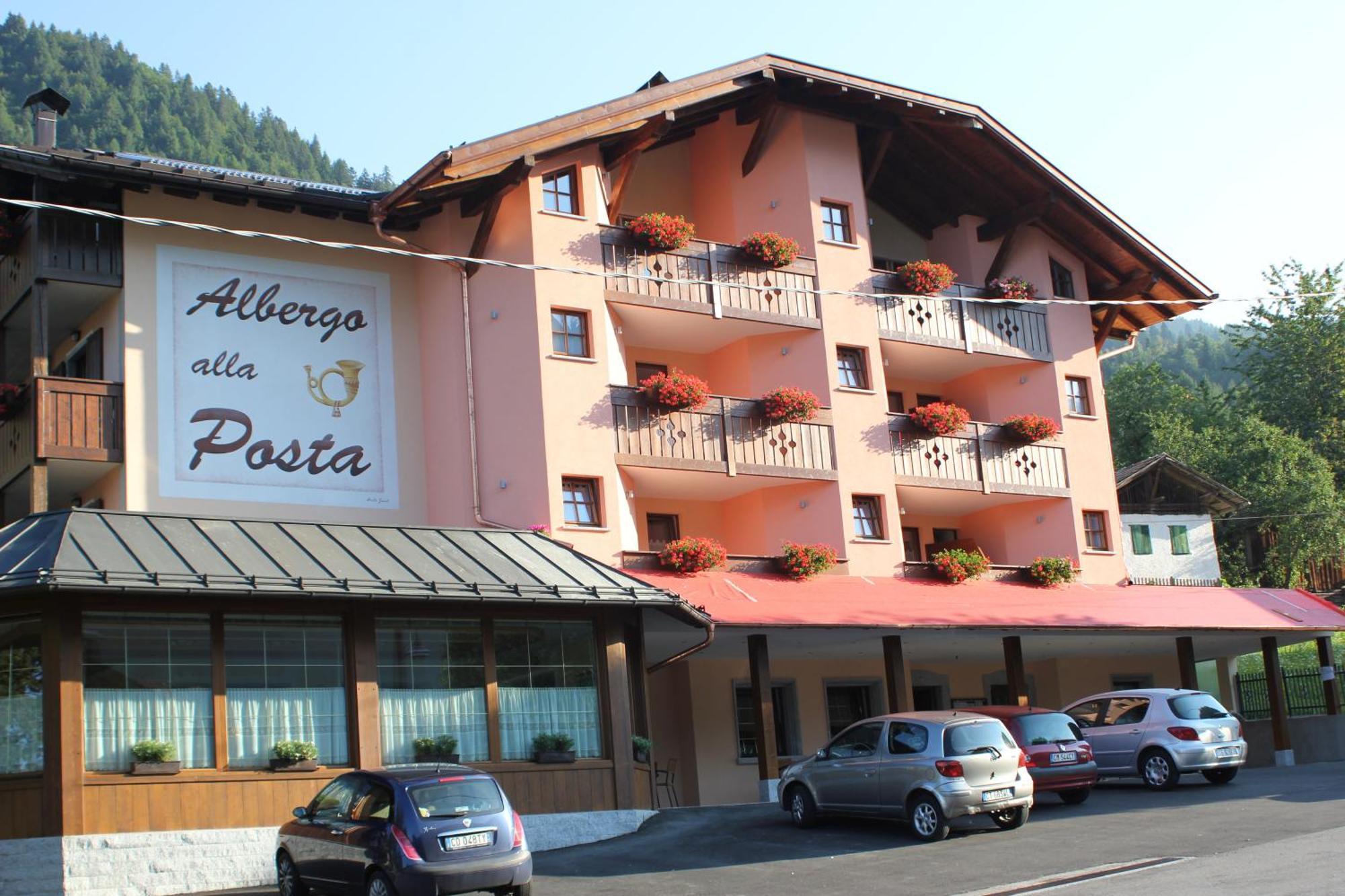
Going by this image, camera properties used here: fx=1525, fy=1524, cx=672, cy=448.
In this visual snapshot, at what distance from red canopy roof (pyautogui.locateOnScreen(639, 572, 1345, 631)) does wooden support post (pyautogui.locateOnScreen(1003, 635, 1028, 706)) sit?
0.65m

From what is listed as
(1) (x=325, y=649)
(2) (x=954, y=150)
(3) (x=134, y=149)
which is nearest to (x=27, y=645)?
(1) (x=325, y=649)

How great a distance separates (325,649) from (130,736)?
8.82 ft

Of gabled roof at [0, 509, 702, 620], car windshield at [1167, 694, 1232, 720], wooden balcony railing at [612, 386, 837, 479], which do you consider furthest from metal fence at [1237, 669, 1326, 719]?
gabled roof at [0, 509, 702, 620]

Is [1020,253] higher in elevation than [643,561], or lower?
higher

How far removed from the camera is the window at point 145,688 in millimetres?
17562

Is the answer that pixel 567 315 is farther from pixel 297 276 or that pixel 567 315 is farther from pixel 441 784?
pixel 441 784

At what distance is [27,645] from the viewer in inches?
689

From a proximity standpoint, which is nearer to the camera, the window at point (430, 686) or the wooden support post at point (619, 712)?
the window at point (430, 686)

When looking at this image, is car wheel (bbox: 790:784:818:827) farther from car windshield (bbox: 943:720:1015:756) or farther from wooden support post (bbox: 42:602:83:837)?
wooden support post (bbox: 42:602:83:837)

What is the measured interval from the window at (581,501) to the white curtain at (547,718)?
5203 mm

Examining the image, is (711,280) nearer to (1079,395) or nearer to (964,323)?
(964,323)

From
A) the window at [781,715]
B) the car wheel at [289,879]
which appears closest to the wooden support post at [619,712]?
the car wheel at [289,879]

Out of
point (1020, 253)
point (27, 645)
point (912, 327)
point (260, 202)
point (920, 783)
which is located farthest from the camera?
point (1020, 253)

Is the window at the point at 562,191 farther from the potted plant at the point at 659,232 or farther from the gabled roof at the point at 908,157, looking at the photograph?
the potted plant at the point at 659,232
